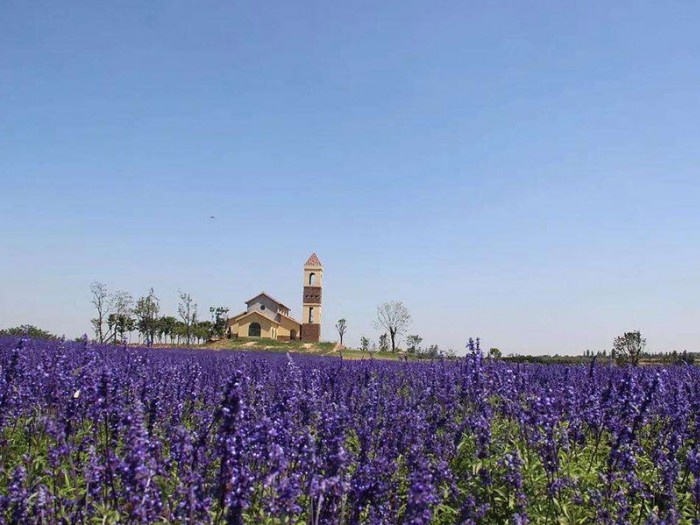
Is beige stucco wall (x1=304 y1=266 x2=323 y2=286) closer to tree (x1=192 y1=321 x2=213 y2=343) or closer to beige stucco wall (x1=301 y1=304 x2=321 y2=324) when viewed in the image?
beige stucco wall (x1=301 y1=304 x2=321 y2=324)

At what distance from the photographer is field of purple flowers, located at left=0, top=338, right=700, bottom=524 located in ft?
12.8

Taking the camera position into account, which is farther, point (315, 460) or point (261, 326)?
point (261, 326)

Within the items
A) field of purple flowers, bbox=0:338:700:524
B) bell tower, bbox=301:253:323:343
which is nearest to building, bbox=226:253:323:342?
bell tower, bbox=301:253:323:343

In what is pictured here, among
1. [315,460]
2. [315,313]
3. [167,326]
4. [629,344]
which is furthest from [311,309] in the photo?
[315,460]

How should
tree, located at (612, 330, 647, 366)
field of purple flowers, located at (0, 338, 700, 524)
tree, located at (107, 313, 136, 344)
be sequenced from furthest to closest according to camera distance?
1. tree, located at (107, 313, 136, 344)
2. tree, located at (612, 330, 647, 366)
3. field of purple flowers, located at (0, 338, 700, 524)

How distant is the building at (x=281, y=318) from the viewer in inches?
2805

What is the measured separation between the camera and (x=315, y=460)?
4055 millimetres

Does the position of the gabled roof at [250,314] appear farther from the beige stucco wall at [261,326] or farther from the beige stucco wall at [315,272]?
the beige stucco wall at [315,272]

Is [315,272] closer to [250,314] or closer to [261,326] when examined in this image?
[261,326]

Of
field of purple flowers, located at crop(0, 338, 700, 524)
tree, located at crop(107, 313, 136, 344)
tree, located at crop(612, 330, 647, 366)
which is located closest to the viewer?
field of purple flowers, located at crop(0, 338, 700, 524)

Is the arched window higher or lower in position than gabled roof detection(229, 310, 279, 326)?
lower

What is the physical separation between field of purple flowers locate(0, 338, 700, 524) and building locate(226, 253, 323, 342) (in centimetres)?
6228

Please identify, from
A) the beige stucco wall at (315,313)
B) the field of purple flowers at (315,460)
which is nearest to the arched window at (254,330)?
the beige stucco wall at (315,313)

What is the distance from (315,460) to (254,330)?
7102 cm
